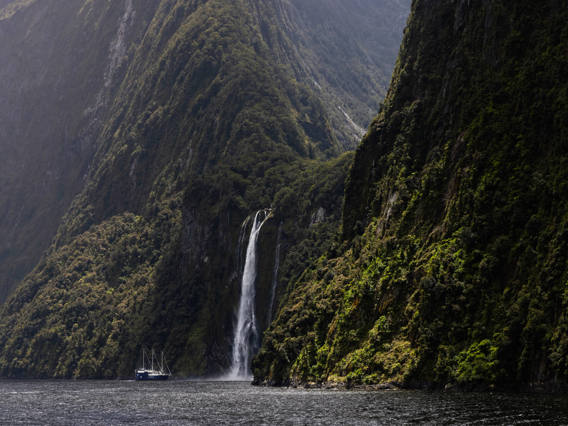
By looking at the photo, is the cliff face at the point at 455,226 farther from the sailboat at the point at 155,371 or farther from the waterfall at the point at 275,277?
the sailboat at the point at 155,371

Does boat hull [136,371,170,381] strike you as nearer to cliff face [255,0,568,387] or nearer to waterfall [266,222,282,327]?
waterfall [266,222,282,327]

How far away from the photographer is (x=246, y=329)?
Answer: 6737 inches

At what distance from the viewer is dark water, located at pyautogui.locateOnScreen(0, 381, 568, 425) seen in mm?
60728

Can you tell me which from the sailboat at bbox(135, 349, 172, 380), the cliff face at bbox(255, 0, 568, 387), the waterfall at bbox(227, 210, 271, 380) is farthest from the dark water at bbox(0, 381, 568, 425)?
the sailboat at bbox(135, 349, 172, 380)

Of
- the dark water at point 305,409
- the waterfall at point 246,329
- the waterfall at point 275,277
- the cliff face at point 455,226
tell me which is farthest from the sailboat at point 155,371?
the dark water at point 305,409

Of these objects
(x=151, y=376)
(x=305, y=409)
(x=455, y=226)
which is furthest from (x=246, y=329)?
(x=305, y=409)

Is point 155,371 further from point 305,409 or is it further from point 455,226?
point 305,409

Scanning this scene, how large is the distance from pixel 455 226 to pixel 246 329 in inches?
3219

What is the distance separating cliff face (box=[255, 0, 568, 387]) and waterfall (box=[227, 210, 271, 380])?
32337mm

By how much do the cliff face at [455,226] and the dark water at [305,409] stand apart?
6900 millimetres


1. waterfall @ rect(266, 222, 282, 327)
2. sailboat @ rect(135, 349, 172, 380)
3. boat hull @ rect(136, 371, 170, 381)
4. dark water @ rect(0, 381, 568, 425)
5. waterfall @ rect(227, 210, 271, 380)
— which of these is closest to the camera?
dark water @ rect(0, 381, 568, 425)

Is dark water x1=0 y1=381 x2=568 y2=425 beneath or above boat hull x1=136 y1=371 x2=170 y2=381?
beneath

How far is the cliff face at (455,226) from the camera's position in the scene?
268ft

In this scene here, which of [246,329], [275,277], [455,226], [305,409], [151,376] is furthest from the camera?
[151,376]
